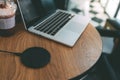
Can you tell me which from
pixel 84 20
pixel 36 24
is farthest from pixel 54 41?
pixel 84 20

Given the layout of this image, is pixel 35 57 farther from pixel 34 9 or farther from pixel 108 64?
pixel 108 64

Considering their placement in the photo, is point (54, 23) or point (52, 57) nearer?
point (52, 57)

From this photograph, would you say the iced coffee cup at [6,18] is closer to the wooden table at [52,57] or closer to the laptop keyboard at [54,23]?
the wooden table at [52,57]

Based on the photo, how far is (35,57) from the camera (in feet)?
2.26

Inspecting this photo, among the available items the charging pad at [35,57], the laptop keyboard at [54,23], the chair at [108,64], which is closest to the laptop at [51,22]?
the laptop keyboard at [54,23]

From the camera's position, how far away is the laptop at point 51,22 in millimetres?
814

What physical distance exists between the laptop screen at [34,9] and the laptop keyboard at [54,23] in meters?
0.04

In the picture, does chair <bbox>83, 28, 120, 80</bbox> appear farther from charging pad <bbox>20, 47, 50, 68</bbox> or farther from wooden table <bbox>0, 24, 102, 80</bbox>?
charging pad <bbox>20, 47, 50, 68</bbox>

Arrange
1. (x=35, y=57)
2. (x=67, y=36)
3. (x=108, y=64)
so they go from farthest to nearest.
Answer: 1. (x=108, y=64)
2. (x=67, y=36)
3. (x=35, y=57)

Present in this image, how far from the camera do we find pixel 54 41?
801 millimetres

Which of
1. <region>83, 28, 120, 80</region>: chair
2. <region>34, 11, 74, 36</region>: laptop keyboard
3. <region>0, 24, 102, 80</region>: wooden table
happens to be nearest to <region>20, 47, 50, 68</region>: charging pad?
<region>0, 24, 102, 80</region>: wooden table

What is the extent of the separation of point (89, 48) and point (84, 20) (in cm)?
28

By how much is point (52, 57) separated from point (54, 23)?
277 millimetres

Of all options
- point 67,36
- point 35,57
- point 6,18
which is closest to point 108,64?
point 67,36
